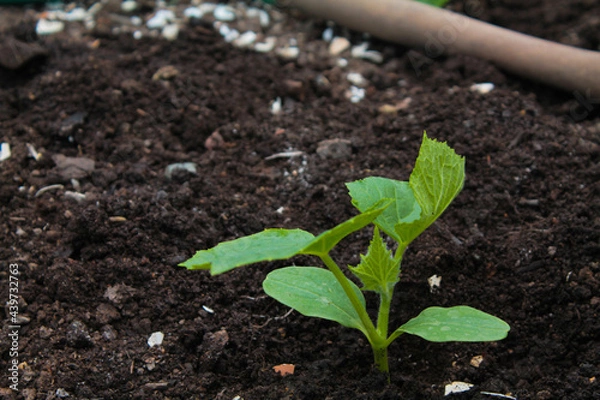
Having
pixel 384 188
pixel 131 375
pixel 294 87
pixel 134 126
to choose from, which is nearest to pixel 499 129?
pixel 294 87

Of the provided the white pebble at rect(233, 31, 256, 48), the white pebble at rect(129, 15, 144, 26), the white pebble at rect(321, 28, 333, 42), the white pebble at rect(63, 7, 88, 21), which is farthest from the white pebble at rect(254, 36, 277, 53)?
the white pebble at rect(63, 7, 88, 21)

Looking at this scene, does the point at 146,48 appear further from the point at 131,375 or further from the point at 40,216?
the point at 131,375

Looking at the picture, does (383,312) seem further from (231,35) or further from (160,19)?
(160,19)

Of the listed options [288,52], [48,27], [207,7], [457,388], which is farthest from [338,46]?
[457,388]

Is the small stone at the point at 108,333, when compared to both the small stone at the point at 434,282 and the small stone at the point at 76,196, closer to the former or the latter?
the small stone at the point at 76,196

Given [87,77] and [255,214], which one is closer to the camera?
[255,214]

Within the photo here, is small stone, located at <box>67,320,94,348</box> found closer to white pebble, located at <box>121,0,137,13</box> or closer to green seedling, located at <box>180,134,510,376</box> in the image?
green seedling, located at <box>180,134,510,376</box>
